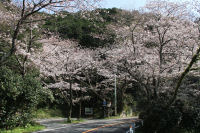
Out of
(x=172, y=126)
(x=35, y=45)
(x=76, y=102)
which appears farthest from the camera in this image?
(x=76, y=102)

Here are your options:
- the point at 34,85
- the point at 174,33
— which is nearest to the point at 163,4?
the point at 174,33

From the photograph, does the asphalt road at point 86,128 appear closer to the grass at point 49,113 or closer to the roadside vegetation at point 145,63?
the roadside vegetation at point 145,63

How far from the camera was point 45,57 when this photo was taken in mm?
20219

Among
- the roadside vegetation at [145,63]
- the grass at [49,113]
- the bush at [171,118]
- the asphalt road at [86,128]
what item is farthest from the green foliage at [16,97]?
the grass at [49,113]

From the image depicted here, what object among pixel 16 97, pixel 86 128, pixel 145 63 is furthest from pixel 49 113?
pixel 145 63

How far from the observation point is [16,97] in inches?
455

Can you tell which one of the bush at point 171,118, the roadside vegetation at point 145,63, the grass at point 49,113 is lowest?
the grass at point 49,113

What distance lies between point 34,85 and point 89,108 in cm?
1661

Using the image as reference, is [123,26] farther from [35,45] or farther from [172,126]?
[35,45]

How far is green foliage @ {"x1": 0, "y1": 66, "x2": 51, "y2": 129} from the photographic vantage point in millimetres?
10820

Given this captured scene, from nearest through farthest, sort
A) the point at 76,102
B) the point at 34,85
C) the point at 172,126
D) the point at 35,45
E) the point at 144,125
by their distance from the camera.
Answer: the point at 172,126, the point at 144,125, the point at 34,85, the point at 35,45, the point at 76,102

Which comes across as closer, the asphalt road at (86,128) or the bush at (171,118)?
the bush at (171,118)

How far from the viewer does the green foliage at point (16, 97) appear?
35.5ft

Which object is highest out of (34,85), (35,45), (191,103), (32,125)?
(35,45)
